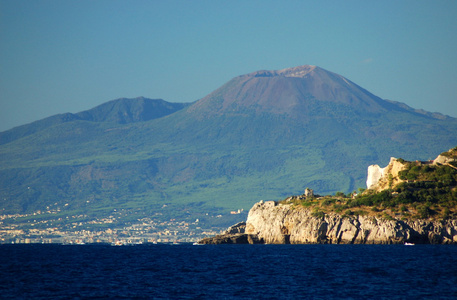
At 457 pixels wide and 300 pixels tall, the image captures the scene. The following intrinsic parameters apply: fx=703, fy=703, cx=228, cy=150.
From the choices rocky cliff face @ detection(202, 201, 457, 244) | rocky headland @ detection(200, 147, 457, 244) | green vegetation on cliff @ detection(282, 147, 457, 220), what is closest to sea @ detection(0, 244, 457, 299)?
rocky cliff face @ detection(202, 201, 457, 244)

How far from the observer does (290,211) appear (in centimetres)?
13175

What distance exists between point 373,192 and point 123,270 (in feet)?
199

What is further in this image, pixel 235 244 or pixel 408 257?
pixel 235 244

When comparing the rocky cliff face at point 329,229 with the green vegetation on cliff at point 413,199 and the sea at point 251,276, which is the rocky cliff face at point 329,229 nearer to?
the green vegetation on cliff at point 413,199

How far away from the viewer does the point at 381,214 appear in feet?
383

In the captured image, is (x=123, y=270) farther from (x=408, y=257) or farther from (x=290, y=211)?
(x=290, y=211)

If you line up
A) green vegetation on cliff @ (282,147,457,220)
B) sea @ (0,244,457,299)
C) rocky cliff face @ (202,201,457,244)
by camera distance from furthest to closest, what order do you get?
green vegetation on cliff @ (282,147,457,220)
rocky cliff face @ (202,201,457,244)
sea @ (0,244,457,299)

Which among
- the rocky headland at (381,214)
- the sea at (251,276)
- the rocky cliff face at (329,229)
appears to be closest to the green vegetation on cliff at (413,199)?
the rocky headland at (381,214)

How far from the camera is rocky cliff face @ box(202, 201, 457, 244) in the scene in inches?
4422

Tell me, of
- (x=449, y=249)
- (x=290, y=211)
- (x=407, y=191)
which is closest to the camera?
(x=449, y=249)

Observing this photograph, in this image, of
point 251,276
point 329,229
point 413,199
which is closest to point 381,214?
point 413,199

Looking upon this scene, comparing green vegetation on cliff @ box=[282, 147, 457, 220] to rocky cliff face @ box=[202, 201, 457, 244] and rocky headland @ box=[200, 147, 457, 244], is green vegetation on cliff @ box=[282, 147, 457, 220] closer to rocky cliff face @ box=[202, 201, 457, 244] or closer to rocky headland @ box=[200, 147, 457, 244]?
rocky headland @ box=[200, 147, 457, 244]

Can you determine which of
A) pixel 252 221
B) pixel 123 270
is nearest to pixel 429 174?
pixel 252 221

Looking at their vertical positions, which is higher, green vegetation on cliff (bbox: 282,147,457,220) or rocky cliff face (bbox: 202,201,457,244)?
green vegetation on cliff (bbox: 282,147,457,220)
